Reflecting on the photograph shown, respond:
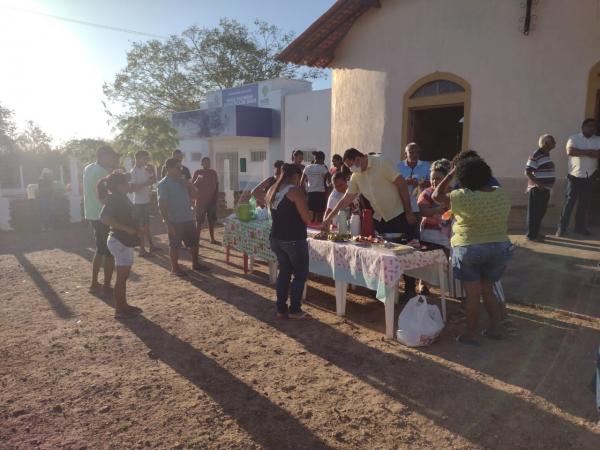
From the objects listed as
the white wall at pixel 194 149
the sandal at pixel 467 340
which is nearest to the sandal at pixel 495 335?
the sandal at pixel 467 340

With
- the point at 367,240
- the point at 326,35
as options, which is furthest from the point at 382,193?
the point at 326,35

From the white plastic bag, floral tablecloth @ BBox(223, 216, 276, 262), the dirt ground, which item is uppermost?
floral tablecloth @ BBox(223, 216, 276, 262)

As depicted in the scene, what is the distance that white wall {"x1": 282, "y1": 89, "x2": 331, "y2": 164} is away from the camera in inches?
645

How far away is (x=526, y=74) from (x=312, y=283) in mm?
5371

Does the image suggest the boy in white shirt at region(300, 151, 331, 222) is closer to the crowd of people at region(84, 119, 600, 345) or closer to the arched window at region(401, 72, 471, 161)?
the crowd of people at region(84, 119, 600, 345)

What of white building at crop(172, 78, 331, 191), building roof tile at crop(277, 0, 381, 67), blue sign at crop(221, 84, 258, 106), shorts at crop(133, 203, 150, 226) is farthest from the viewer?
blue sign at crop(221, 84, 258, 106)

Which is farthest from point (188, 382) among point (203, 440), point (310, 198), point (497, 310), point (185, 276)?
point (310, 198)

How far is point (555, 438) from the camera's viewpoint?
8.75 feet

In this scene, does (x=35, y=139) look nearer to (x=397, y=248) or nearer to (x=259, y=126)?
(x=259, y=126)

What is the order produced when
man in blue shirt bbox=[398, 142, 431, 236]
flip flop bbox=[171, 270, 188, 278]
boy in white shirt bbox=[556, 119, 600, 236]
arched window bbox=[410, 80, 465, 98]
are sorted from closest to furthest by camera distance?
1. man in blue shirt bbox=[398, 142, 431, 236]
2. boy in white shirt bbox=[556, 119, 600, 236]
3. flip flop bbox=[171, 270, 188, 278]
4. arched window bbox=[410, 80, 465, 98]

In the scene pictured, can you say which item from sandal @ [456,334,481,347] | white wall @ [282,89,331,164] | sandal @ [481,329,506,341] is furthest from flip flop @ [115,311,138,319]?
white wall @ [282,89,331,164]

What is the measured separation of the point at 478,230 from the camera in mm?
3703

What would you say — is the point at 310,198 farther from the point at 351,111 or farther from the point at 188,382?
the point at 188,382

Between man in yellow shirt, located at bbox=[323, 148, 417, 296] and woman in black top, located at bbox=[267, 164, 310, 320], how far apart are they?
1.88ft
